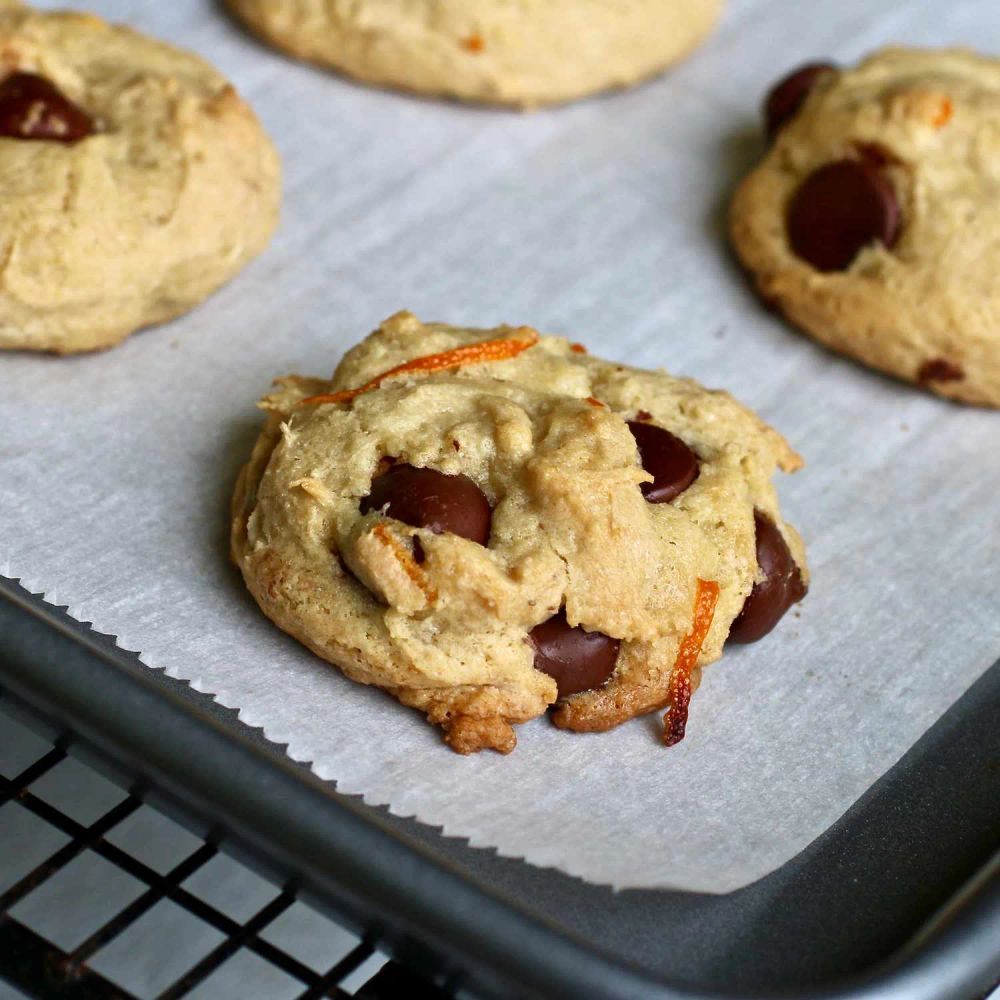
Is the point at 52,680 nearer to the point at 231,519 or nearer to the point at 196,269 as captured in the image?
the point at 231,519

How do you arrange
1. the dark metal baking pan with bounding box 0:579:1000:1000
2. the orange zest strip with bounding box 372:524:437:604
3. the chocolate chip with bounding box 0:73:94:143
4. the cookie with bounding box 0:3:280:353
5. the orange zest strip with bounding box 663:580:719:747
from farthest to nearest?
the chocolate chip with bounding box 0:73:94:143
the cookie with bounding box 0:3:280:353
the orange zest strip with bounding box 663:580:719:747
the orange zest strip with bounding box 372:524:437:604
the dark metal baking pan with bounding box 0:579:1000:1000

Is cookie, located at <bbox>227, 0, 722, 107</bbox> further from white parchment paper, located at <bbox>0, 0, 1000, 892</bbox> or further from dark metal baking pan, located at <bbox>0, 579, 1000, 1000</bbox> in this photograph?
dark metal baking pan, located at <bbox>0, 579, 1000, 1000</bbox>

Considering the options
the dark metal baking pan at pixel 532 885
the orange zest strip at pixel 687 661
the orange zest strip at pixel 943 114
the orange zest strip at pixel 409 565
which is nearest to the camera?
the dark metal baking pan at pixel 532 885

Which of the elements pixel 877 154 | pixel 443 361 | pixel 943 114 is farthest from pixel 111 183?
pixel 943 114

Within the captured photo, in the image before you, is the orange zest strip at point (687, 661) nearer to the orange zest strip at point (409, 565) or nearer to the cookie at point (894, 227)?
the orange zest strip at point (409, 565)

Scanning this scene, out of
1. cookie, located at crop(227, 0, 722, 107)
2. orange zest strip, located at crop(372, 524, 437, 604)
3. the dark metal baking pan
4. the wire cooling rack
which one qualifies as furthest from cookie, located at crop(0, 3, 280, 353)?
orange zest strip, located at crop(372, 524, 437, 604)

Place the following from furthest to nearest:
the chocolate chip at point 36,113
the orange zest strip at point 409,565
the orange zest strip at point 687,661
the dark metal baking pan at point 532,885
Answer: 1. the chocolate chip at point 36,113
2. the orange zest strip at point 687,661
3. the orange zest strip at point 409,565
4. the dark metal baking pan at point 532,885

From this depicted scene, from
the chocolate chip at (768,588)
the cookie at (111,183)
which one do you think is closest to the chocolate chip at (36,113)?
the cookie at (111,183)
